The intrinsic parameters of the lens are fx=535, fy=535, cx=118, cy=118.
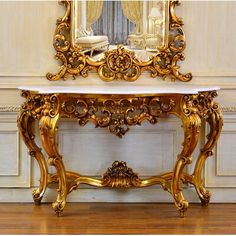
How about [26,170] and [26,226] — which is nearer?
[26,226]

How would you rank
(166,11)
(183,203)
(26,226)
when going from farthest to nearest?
(166,11), (183,203), (26,226)

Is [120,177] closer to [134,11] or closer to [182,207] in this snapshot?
[182,207]

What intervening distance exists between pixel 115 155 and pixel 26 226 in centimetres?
87

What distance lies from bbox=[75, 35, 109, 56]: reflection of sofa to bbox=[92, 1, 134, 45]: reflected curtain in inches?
1.1

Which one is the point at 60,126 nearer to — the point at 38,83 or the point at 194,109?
the point at 38,83

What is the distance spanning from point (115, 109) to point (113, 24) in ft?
2.32

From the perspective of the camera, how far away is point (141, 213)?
10.9ft

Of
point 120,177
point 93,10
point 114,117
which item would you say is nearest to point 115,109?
point 114,117

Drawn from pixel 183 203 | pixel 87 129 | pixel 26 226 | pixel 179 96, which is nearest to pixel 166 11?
pixel 179 96

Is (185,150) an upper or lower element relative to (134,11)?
lower

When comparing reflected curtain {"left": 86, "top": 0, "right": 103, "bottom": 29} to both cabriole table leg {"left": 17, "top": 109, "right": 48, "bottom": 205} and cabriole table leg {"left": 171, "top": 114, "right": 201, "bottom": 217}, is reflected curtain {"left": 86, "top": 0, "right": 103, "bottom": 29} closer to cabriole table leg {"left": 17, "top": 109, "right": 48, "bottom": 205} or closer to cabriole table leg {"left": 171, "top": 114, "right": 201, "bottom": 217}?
cabriole table leg {"left": 17, "top": 109, "right": 48, "bottom": 205}

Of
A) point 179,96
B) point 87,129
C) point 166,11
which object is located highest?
point 166,11

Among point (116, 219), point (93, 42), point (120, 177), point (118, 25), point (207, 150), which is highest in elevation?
point (118, 25)

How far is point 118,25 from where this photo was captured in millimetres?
3559
